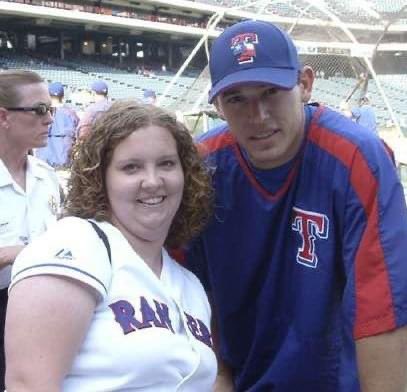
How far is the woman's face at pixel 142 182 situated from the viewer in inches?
61.3

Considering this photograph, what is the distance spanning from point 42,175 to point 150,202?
1836 mm

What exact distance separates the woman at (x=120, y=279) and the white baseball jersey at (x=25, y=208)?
1367 mm

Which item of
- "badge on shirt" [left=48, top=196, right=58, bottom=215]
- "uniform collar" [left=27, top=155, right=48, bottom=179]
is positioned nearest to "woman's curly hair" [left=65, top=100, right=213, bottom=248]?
"badge on shirt" [left=48, top=196, right=58, bottom=215]

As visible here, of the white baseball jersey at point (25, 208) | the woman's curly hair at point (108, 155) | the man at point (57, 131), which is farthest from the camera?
the man at point (57, 131)

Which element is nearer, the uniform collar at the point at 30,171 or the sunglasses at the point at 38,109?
the uniform collar at the point at 30,171

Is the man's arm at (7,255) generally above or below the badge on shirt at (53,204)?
below

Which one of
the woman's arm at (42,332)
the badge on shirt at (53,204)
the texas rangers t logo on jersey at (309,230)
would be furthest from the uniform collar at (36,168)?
the woman's arm at (42,332)

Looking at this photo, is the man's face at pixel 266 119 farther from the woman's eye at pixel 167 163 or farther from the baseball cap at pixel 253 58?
the woman's eye at pixel 167 163

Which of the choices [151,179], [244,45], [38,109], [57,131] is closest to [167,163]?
[151,179]

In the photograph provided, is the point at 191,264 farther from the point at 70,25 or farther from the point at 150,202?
the point at 70,25

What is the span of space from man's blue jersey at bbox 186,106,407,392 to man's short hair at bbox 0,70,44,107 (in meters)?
1.63

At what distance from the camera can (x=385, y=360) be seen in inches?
60.8

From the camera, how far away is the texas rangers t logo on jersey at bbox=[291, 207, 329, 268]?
1626 mm

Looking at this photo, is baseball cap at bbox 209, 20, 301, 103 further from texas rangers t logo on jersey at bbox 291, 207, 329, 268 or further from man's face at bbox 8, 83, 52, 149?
man's face at bbox 8, 83, 52, 149
